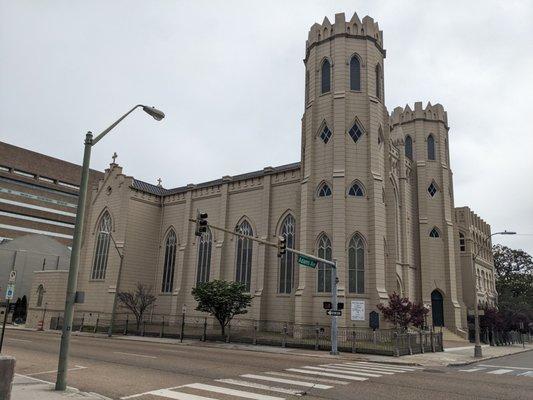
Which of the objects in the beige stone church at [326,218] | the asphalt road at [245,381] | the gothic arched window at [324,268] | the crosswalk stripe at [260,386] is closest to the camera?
the asphalt road at [245,381]

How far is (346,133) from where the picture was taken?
35.5 metres

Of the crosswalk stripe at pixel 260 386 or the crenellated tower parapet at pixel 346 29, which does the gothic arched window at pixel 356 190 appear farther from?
the crosswalk stripe at pixel 260 386

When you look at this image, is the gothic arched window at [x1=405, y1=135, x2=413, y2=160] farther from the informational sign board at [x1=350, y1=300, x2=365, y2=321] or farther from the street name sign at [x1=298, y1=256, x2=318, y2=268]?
the street name sign at [x1=298, y1=256, x2=318, y2=268]

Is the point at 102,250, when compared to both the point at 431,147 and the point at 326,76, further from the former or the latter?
the point at 431,147

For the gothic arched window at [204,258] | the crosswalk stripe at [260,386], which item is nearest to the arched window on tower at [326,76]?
the gothic arched window at [204,258]

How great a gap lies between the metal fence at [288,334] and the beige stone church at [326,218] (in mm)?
1025

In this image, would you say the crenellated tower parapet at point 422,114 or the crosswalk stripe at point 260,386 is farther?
the crenellated tower parapet at point 422,114

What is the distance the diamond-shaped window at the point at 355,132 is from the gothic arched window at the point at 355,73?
3.52 metres

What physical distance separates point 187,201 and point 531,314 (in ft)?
143

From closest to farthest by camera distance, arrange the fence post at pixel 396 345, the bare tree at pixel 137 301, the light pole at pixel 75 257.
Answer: the light pole at pixel 75 257
the fence post at pixel 396 345
the bare tree at pixel 137 301

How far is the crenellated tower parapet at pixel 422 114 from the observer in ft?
166

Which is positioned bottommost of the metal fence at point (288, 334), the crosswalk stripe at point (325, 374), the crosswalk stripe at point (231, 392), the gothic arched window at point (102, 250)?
the crosswalk stripe at point (325, 374)

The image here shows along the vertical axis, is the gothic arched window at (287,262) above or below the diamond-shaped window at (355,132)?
below

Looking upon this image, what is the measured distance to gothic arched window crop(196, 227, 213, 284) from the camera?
4428 cm
